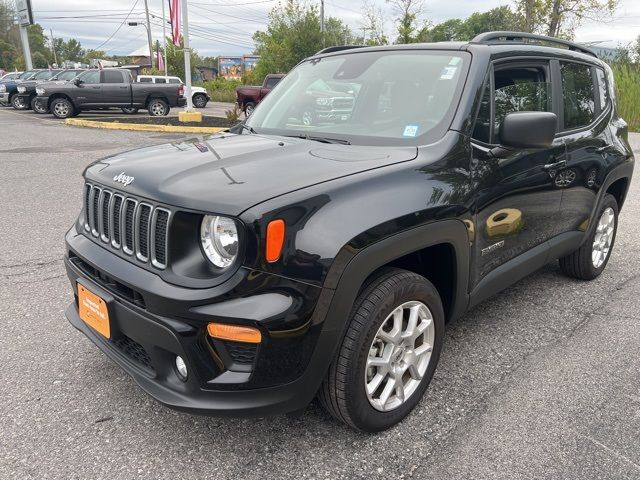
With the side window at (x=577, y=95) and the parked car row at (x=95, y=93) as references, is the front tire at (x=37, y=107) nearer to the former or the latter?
the parked car row at (x=95, y=93)

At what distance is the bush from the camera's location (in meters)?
15.8

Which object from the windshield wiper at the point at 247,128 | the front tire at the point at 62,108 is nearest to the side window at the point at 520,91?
the windshield wiper at the point at 247,128

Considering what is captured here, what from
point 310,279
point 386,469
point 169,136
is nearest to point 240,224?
point 310,279

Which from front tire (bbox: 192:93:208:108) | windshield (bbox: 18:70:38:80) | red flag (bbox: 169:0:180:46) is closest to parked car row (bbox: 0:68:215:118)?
windshield (bbox: 18:70:38:80)

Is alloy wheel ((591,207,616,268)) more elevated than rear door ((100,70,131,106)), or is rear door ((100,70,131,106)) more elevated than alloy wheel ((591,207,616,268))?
rear door ((100,70,131,106))

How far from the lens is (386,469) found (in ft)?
7.23

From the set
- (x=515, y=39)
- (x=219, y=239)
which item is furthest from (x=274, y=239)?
(x=515, y=39)

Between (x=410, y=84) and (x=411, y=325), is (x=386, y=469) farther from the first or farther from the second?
(x=410, y=84)

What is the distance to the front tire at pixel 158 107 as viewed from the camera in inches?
768

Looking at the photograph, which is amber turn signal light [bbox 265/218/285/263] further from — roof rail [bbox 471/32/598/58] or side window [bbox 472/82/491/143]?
roof rail [bbox 471/32/598/58]

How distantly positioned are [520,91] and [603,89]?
1411 millimetres

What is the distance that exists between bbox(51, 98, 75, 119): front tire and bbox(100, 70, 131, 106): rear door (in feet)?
3.89

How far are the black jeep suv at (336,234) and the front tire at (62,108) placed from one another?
56.7 ft

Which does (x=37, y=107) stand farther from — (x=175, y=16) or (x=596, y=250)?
(x=596, y=250)
